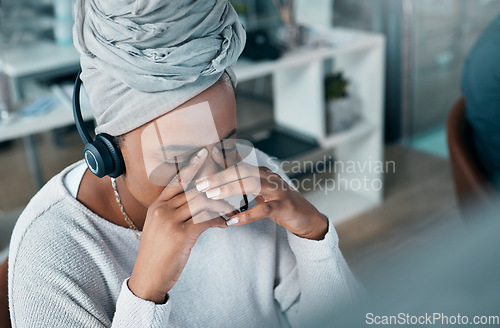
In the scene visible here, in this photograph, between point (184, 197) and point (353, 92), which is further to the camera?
point (353, 92)

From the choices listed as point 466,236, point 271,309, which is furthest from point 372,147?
point 466,236

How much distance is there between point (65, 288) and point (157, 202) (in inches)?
6.8

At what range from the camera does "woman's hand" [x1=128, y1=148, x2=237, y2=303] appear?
63 cm

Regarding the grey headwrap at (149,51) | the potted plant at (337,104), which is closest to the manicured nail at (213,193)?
the grey headwrap at (149,51)

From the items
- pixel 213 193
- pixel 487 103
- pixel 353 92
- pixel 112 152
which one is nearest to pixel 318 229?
pixel 213 193

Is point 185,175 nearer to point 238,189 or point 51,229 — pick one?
point 238,189

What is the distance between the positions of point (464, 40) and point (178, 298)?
97.3 inches

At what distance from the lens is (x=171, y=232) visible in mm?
632

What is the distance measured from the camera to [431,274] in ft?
0.91

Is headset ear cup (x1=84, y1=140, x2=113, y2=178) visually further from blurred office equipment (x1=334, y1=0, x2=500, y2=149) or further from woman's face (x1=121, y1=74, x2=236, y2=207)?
blurred office equipment (x1=334, y1=0, x2=500, y2=149)

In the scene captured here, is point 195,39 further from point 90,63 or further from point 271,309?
point 271,309

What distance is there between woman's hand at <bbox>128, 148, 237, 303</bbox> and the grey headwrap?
9cm

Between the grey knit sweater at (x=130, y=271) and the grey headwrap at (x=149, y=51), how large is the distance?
0.61ft

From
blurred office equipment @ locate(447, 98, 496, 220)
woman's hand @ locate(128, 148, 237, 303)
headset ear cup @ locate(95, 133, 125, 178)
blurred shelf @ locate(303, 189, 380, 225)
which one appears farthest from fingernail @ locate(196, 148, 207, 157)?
blurred shelf @ locate(303, 189, 380, 225)
